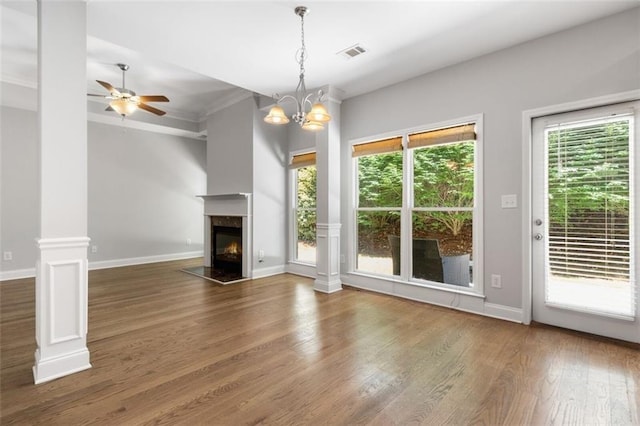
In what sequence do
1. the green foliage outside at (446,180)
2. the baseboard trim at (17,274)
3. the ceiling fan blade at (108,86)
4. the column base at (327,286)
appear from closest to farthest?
the green foliage outside at (446,180) < the ceiling fan blade at (108,86) < the column base at (327,286) < the baseboard trim at (17,274)

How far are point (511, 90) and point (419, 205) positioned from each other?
1.55 metres

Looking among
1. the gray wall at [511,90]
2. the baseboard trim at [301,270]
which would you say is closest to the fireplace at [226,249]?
the baseboard trim at [301,270]

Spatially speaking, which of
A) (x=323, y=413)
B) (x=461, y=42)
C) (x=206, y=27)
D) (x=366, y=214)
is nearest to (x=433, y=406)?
(x=323, y=413)

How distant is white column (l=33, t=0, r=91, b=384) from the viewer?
80.3 inches

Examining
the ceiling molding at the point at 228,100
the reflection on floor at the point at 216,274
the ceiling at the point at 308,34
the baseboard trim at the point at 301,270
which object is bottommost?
the reflection on floor at the point at 216,274

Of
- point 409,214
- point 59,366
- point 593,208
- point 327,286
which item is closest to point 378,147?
point 409,214

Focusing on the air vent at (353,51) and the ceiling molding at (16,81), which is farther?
the ceiling molding at (16,81)

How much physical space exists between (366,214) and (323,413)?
3010 millimetres

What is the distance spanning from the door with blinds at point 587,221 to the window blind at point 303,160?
10.2 feet

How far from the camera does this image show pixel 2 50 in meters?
3.73

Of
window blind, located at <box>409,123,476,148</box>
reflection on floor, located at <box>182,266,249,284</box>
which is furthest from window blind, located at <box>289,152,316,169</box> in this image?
reflection on floor, located at <box>182,266,249,284</box>

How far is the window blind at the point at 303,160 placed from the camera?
5.15 metres

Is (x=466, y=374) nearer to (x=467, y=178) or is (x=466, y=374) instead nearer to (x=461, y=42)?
(x=467, y=178)

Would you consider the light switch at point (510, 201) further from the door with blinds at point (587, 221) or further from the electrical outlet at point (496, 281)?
the electrical outlet at point (496, 281)
